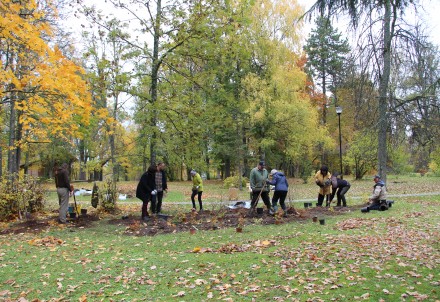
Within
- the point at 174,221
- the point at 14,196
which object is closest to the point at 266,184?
the point at 174,221

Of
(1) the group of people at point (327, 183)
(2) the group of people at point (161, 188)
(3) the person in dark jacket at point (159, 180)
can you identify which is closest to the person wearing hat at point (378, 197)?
(2) the group of people at point (161, 188)

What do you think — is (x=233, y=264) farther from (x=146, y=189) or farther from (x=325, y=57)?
(x=325, y=57)

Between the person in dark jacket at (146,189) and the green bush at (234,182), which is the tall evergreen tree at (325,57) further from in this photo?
the person in dark jacket at (146,189)

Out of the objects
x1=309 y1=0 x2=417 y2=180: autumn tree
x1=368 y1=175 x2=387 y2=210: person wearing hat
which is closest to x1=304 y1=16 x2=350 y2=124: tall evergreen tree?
x1=309 y1=0 x2=417 y2=180: autumn tree

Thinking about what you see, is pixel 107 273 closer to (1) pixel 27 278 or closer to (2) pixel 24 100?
(1) pixel 27 278

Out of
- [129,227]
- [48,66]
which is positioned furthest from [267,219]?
[48,66]

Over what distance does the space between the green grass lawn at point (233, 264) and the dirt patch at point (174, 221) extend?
581 mm

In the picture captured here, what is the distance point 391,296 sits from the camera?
4641 mm

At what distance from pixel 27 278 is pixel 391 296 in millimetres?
5457

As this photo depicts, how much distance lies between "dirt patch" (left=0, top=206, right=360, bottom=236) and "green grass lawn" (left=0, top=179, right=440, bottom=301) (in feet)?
1.91

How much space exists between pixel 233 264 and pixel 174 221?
14.8ft

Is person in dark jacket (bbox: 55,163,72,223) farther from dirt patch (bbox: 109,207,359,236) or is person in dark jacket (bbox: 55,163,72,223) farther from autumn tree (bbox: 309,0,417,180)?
autumn tree (bbox: 309,0,417,180)

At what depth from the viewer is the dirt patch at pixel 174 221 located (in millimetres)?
9344

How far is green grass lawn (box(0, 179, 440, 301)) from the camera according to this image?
16.2 feet
